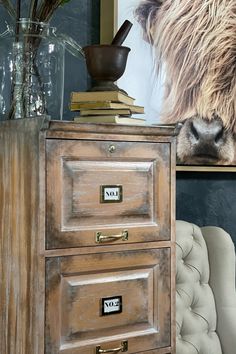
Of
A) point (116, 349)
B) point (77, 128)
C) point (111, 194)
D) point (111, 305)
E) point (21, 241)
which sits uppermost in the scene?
point (77, 128)

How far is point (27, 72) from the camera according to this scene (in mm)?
1939

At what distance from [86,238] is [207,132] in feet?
3.66

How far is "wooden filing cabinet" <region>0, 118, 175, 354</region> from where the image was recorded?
5.66 ft

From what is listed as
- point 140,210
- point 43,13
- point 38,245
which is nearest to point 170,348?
point 140,210

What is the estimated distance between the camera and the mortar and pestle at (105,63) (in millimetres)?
1991

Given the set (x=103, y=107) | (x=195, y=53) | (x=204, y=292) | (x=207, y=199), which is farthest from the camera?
(x=207, y=199)

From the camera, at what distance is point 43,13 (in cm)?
202

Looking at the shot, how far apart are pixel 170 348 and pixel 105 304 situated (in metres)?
0.28

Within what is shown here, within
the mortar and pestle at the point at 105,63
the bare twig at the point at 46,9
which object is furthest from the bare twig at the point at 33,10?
the mortar and pestle at the point at 105,63

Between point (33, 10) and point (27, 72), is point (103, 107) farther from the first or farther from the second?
point (33, 10)

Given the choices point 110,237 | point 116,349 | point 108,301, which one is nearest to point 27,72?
point 110,237

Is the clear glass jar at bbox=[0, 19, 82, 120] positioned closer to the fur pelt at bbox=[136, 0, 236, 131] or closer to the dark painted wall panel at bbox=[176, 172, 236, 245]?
the fur pelt at bbox=[136, 0, 236, 131]

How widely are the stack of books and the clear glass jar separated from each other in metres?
0.10

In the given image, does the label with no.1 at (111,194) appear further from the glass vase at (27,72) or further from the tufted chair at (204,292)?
the tufted chair at (204,292)
